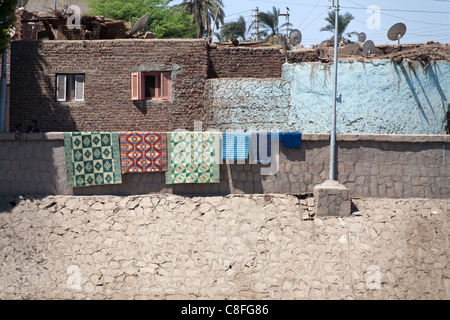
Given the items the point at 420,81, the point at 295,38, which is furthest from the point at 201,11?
the point at 420,81

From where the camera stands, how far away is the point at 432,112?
15688mm

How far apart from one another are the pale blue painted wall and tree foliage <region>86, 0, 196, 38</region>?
540 inches

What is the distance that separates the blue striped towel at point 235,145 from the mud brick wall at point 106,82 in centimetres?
424

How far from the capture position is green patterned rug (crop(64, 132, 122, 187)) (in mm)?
12055

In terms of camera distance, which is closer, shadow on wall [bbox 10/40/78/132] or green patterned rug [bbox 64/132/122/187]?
green patterned rug [bbox 64/132/122/187]

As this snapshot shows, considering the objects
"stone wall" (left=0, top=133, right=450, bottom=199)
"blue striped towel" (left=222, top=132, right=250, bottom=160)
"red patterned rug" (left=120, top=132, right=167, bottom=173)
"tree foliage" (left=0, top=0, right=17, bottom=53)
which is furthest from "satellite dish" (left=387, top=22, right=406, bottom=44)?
"tree foliage" (left=0, top=0, right=17, bottom=53)

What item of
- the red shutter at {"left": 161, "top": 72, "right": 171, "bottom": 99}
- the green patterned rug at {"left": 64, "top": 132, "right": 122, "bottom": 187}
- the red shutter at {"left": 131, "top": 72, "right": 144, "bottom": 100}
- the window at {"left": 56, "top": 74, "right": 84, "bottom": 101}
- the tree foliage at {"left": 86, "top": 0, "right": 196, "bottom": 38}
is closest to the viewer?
the green patterned rug at {"left": 64, "top": 132, "right": 122, "bottom": 187}

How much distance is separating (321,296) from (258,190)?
294 centimetres

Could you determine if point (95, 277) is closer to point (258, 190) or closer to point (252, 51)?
point (258, 190)

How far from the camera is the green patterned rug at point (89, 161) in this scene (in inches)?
475

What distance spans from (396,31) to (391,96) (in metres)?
3.00

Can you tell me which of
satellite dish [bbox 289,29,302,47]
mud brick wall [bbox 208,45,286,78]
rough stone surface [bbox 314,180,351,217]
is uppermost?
satellite dish [bbox 289,29,302,47]

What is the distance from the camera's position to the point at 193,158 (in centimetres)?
1224

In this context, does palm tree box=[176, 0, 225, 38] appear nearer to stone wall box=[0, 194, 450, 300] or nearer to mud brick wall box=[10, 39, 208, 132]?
mud brick wall box=[10, 39, 208, 132]
